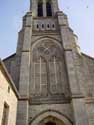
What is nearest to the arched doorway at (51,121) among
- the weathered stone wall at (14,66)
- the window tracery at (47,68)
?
the window tracery at (47,68)

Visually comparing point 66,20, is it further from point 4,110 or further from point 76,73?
point 4,110

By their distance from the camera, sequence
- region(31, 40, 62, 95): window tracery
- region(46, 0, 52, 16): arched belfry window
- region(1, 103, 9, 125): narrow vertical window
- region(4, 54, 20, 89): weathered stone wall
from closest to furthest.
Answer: region(1, 103, 9, 125): narrow vertical window < region(31, 40, 62, 95): window tracery < region(4, 54, 20, 89): weathered stone wall < region(46, 0, 52, 16): arched belfry window

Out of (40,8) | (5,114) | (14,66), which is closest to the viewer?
(5,114)

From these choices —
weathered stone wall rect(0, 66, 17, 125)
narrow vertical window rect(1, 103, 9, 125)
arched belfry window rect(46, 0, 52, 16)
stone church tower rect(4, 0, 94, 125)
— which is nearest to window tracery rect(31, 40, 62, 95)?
stone church tower rect(4, 0, 94, 125)

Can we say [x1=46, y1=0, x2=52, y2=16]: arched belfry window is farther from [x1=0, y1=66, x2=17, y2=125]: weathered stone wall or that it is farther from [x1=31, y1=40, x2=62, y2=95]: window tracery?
[x1=0, y1=66, x2=17, y2=125]: weathered stone wall

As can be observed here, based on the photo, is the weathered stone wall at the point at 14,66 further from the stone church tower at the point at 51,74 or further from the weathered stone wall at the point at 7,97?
the weathered stone wall at the point at 7,97

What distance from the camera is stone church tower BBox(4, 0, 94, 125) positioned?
1295 centimetres

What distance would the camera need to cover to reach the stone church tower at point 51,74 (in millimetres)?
12945

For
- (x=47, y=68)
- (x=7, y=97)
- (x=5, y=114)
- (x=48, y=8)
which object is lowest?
(x=5, y=114)

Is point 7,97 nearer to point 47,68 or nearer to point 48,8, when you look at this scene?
point 47,68

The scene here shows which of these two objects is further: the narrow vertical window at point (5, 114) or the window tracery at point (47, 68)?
the window tracery at point (47, 68)

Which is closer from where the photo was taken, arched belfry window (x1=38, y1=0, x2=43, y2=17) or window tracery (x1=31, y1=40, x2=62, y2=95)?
window tracery (x1=31, y1=40, x2=62, y2=95)

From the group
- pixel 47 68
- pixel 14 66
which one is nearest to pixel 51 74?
pixel 47 68

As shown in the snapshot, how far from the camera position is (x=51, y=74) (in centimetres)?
1552
